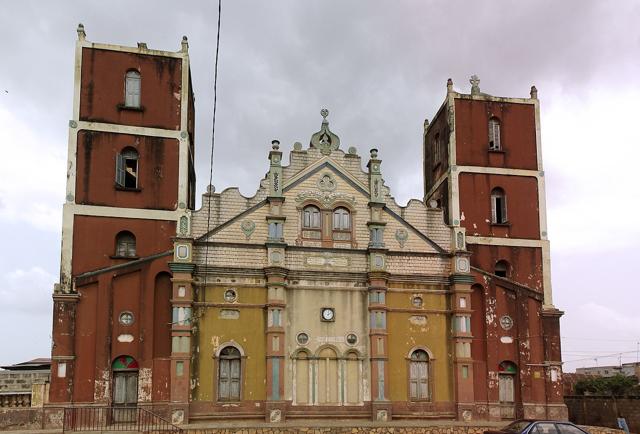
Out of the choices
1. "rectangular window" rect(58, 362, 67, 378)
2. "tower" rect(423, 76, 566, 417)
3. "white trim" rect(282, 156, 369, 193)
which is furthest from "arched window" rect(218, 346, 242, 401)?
"tower" rect(423, 76, 566, 417)

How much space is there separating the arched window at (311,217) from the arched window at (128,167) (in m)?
7.36

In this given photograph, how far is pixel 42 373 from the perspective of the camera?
1296 inches

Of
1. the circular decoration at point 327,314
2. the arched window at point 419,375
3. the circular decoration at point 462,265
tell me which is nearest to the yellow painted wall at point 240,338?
the circular decoration at point 327,314

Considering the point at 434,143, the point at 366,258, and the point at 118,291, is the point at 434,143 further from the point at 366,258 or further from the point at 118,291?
the point at 118,291

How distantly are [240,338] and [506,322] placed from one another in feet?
36.0

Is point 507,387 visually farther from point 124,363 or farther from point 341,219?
point 124,363

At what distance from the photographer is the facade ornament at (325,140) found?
30.6 meters

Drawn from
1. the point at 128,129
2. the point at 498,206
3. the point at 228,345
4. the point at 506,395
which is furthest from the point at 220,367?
the point at 498,206

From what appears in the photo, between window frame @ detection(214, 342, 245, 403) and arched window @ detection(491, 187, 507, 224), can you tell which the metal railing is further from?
arched window @ detection(491, 187, 507, 224)

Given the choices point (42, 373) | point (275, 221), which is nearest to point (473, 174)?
point (275, 221)

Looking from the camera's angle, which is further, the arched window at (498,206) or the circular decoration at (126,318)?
the arched window at (498,206)

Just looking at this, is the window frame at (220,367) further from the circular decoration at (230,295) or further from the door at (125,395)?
the door at (125,395)

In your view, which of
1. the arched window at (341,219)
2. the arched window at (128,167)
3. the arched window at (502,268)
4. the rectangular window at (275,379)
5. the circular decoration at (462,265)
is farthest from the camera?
the arched window at (502,268)

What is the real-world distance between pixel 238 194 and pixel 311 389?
7.88m
